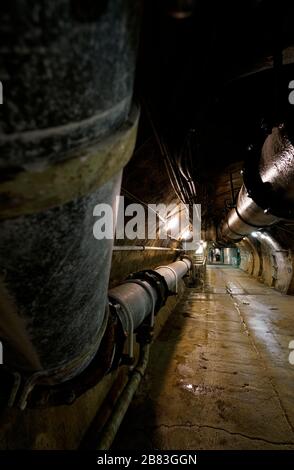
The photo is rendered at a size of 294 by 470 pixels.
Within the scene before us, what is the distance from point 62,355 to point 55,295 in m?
0.39

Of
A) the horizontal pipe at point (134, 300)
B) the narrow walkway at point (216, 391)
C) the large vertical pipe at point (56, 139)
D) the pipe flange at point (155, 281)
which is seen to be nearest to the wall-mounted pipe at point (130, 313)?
the horizontal pipe at point (134, 300)

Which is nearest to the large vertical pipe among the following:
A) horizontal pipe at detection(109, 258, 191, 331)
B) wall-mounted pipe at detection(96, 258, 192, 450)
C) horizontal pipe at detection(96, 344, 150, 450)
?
horizontal pipe at detection(109, 258, 191, 331)

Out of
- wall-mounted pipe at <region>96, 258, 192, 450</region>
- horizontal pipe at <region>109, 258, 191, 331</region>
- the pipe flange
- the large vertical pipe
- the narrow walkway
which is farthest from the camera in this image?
the pipe flange

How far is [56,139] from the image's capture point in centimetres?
53

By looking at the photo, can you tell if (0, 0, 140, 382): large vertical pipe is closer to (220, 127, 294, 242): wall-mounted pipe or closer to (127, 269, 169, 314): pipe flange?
(220, 127, 294, 242): wall-mounted pipe

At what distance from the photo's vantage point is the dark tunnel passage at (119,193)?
0.50m

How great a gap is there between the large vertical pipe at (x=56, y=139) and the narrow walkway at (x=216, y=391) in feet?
8.07

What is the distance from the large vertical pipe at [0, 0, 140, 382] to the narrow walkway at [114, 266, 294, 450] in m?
2.46

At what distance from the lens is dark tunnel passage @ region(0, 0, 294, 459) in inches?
19.6

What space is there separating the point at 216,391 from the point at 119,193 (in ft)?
10.7

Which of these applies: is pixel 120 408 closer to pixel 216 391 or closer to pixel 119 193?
pixel 216 391

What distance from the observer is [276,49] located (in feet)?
4.63

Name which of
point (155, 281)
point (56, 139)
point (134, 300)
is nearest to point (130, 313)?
point (134, 300)
